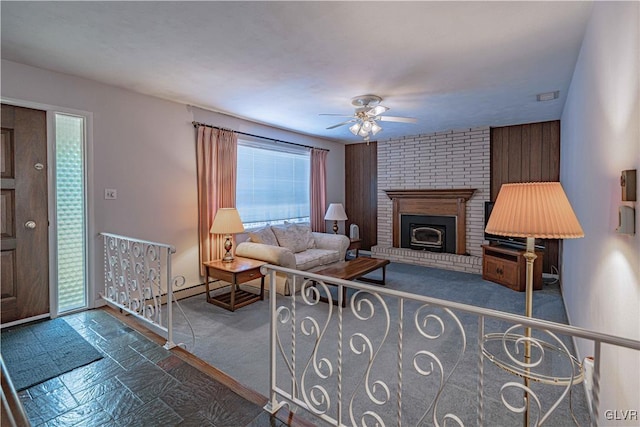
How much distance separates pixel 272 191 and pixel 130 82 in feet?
8.40

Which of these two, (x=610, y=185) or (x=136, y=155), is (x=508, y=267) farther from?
(x=136, y=155)

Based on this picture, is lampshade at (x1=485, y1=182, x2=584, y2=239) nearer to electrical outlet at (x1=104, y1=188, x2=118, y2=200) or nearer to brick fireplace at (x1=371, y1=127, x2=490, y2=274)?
electrical outlet at (x1=104, y1=188, x2=118, y2=200)

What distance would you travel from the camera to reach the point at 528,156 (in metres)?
5.03

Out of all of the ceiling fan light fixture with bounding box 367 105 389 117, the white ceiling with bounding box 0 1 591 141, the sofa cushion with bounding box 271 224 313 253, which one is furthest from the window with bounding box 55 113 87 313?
the ceiling fan light fixture with bounding box 367 105 389 117

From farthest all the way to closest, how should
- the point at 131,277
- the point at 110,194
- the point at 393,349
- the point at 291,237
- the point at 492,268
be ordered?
the point at 291,237 → the point at 492,268 → the point at 110,194 → the point at 131,277 → the point at 393,349

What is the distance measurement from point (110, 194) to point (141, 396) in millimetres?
2257

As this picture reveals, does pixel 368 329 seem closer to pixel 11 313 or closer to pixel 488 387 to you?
pixel 488 387

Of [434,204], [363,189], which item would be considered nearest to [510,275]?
[434,204]

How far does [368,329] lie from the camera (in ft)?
9.96

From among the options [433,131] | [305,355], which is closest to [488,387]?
[305,355]

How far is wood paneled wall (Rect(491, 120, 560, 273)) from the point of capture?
482 cm

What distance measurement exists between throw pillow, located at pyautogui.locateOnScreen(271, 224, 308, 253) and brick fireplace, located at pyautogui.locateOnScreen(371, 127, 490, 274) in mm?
2036

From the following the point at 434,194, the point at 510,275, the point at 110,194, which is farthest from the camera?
the point at 434,194

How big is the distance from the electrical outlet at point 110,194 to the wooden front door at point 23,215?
482mm
